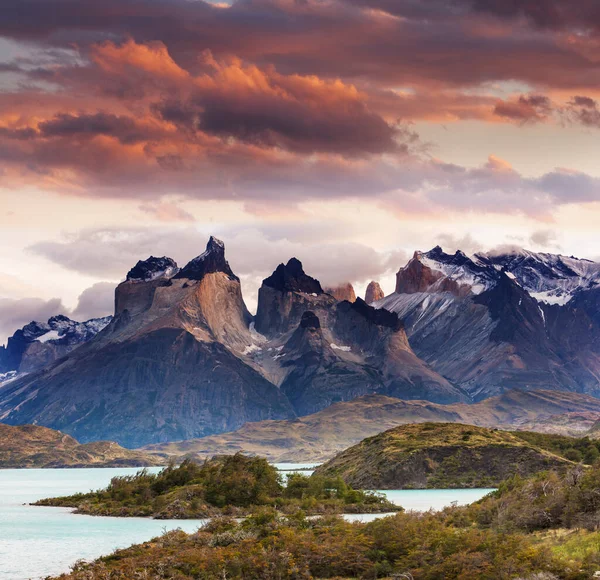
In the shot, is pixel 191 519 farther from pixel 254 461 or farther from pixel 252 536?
pixel 252 536

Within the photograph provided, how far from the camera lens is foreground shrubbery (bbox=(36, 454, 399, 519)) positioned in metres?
145

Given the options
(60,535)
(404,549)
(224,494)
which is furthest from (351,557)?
(224,494)

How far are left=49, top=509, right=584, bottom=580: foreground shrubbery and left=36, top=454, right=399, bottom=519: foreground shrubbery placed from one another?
152 feet

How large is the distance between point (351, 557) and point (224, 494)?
235 ft

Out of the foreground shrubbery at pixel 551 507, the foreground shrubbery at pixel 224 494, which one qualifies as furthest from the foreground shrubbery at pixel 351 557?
the foreground shrubbery at pixel 224 494

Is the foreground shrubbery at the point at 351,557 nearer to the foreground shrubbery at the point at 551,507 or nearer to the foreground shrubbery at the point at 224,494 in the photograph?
the foreground shrubbery at the point at 551,507

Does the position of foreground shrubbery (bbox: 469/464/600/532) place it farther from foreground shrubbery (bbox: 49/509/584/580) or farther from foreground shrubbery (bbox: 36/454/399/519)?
foreground shrubbery (bbox: 36/454/399/519)

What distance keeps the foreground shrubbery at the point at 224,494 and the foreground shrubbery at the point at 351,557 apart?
46435 millimetres

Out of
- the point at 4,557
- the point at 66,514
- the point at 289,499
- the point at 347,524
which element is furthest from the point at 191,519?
the point at 347,524

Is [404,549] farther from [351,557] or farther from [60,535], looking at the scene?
[60,535]

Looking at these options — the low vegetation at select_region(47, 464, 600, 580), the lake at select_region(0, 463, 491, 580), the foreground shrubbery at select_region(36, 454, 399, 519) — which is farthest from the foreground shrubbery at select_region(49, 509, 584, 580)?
the foreground shrubbery at select_region(36, 454, 399, 519)

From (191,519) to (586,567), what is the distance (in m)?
85.5

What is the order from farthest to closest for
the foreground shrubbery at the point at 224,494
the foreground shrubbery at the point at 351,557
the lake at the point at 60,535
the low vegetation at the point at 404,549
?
the foreground shrubbery at the point at 224,494 → the lake at the point at 60,535 → the low vegetation at the point at 404,549 → the foreground shrubbery at the point at 351,557

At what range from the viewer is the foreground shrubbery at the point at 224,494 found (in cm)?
14538
